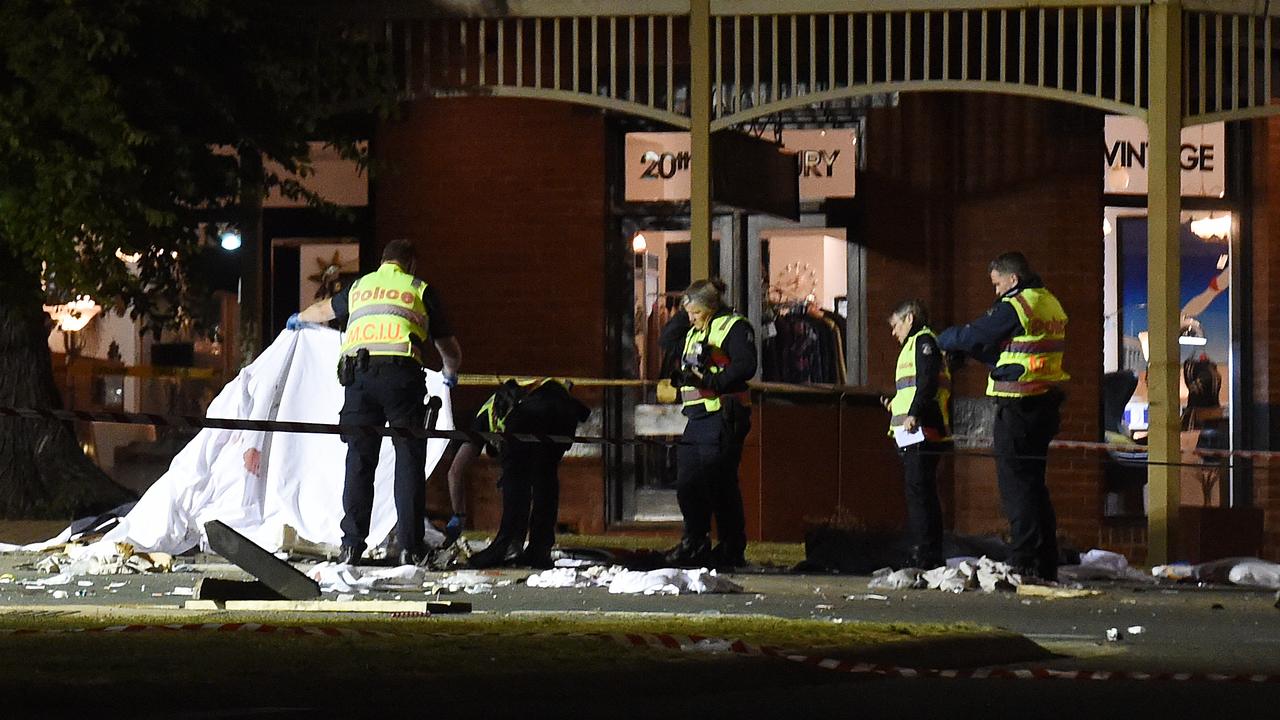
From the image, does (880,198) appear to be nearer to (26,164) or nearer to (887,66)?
(887,66)

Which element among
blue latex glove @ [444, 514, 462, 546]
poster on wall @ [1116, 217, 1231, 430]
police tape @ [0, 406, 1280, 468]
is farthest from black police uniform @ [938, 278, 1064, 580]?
poster on wall @ [1116, 217, 1231, 430]

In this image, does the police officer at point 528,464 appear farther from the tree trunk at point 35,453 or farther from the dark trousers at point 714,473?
the tree trunk at point 35,453

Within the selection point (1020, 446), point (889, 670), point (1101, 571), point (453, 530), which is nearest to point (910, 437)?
point (1020, 446)

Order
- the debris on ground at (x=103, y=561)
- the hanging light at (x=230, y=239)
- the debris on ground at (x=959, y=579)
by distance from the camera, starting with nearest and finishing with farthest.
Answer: the debris on ground at (x=959, y=579)
the debris on ground at (x=103, y=561)
the hanging light at (x=230, y=239)

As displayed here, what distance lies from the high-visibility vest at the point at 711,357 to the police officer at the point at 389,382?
5.17 ft

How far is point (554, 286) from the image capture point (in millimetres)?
17797

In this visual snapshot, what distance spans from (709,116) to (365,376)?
3183 mm

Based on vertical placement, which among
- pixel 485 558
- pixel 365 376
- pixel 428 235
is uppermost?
pixel 428 235

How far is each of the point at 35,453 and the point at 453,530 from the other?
3.52 meters

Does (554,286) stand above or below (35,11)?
below

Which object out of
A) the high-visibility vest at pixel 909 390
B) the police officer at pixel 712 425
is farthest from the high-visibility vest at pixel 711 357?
the high-visibility vest at pixel 909 390

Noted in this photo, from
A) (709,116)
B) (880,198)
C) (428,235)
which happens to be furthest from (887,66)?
(428,235)

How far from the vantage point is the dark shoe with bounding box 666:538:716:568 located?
13719 millimetres

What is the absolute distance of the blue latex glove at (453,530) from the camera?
566 inches
